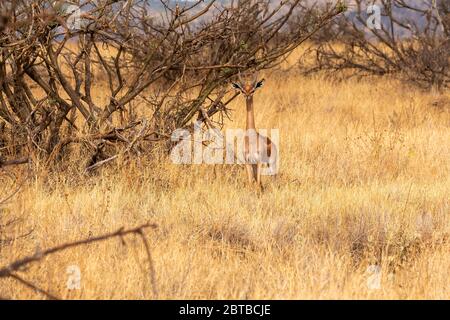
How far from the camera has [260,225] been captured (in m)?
4.81

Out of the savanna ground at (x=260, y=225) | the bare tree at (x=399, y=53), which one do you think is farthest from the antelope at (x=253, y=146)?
the bare tree at (x=399, y=53)

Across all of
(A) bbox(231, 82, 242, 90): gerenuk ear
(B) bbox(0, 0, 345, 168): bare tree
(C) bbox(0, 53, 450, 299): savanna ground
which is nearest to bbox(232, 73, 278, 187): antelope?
(A) bbox(231, 82, 242, 90): gerenuk ear

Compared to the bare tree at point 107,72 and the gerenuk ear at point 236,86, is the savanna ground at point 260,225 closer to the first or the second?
the bare tree at point 107,72

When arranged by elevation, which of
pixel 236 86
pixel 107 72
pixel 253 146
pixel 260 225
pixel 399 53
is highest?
pixel 399 53

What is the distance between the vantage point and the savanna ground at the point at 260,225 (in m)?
3.76

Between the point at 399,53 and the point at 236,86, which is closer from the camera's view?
the point at 236,86

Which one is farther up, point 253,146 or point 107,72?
point 107,72

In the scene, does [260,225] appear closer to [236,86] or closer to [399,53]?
[236,86]

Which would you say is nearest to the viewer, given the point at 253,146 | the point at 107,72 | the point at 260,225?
the point at 260,225

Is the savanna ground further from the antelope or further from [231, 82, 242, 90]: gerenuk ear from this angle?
[231, 82, 242, 90]: gerenuk ear

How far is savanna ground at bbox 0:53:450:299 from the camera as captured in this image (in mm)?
3760

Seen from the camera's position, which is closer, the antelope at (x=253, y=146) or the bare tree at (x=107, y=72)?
the bare tree at (x=107, y=72)

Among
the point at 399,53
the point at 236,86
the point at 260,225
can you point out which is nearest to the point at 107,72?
the point at 236,86
